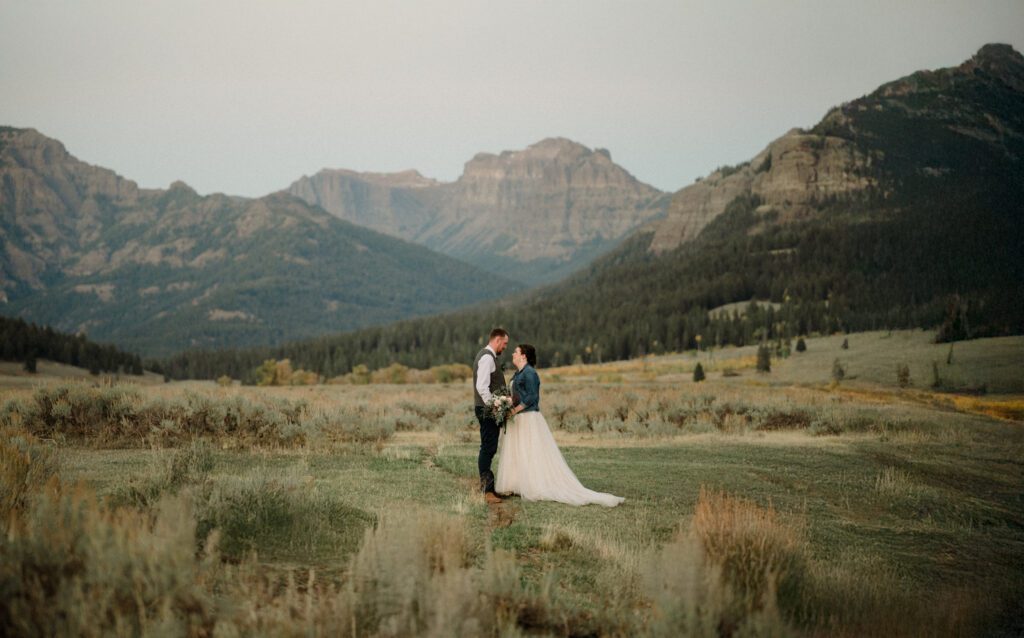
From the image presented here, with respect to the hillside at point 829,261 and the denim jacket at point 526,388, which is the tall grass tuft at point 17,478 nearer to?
the denim jacket at point 526,388

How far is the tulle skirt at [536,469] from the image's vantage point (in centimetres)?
1156

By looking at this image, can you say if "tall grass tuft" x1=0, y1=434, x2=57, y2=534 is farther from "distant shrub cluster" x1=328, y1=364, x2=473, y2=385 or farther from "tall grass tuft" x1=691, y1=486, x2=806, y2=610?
"distant shrub cluster" x1=328, y1=364, x2=473, y2=385

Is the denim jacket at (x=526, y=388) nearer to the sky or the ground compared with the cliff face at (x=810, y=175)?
nearer to the ground

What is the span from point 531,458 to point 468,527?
3.38 m

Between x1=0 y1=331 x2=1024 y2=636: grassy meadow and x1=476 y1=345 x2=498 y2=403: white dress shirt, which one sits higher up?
x1=476 y1=345 x2=498 y2=403: white dress shirt

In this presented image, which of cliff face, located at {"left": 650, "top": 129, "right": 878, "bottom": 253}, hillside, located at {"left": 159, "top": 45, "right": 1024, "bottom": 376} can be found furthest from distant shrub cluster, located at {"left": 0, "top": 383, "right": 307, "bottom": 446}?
cliff face, located at {"left": 650, "top": 129, "right": 878, "bottom": 253}

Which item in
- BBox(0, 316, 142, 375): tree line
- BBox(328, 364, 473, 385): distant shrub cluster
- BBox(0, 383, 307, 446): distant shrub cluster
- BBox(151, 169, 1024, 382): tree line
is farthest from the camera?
BBox(151, 169, 1024, 382): tree line

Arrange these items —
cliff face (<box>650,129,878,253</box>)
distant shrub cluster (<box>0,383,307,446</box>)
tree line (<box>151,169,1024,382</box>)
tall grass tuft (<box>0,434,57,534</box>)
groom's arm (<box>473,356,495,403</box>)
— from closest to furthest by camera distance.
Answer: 1. tall grass tuft (<box>0,434,57,534</box>)
2. groom's arm (<box>473,356,495,403</box>)
3. distant shrub cluster (<box>0,383,307,446</box>)
4. tree line (<box>151,169,1024,382</box>)
5. cliff face (<box>650,129,878,253</box>)

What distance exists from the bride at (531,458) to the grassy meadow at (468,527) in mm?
717

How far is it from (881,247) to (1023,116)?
114 meters

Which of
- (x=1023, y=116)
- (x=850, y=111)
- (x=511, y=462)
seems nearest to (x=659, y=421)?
(x=511, y=462)

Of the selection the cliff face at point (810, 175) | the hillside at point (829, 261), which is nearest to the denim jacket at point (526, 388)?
the hillside at point (829, 261)

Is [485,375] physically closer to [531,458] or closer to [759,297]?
[531,458]

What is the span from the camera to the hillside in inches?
3831
